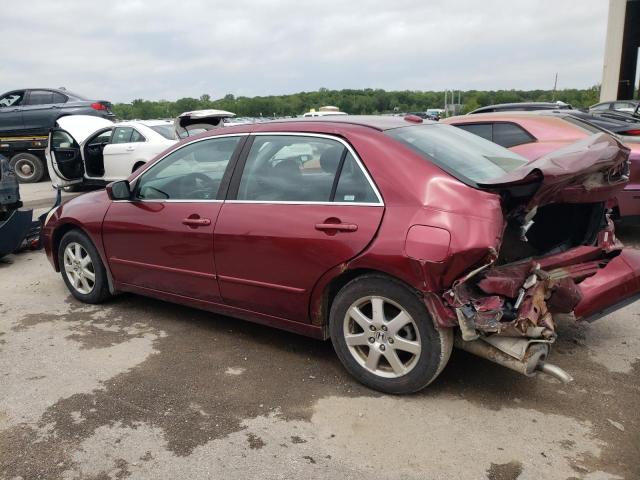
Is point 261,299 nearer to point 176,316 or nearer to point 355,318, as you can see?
point 355,318

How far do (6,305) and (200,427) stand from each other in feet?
10.2

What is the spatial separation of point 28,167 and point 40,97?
184 centimetres

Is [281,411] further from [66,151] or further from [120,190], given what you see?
[66,151]

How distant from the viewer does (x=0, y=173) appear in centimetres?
645

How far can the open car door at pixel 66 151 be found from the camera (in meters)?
10.7

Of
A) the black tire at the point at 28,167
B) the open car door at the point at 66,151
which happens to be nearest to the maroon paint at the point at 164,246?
the open car door at the point at 66,151

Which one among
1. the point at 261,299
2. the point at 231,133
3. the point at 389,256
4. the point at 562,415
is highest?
the point at 231,133

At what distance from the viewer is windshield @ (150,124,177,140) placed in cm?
1102

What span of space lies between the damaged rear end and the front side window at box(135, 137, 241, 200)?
1.90 m

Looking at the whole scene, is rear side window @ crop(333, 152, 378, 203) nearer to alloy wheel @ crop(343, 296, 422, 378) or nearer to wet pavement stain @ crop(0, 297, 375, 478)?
alloy wheel @ crop(343, 296, 422, 378)

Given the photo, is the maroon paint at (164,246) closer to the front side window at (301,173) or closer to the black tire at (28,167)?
the front side window at (301,173)

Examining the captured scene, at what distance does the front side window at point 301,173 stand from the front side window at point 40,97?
42.5ft

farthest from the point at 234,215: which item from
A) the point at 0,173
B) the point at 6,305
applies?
the point at 0,173

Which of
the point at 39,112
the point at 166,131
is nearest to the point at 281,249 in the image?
the point at 166,131
